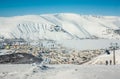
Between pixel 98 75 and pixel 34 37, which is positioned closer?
pixel 98 75

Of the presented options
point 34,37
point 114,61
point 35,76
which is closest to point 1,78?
point 35,76

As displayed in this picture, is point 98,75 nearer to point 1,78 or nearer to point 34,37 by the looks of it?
point 1,78

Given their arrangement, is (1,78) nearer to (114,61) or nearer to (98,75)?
(98,75)

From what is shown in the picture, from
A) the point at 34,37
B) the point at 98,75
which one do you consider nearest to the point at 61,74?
the point at 98,75

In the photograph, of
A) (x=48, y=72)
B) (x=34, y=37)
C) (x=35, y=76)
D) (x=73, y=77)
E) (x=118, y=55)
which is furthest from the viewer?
(x=34, y=37)

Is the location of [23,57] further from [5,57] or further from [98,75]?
[98,75]

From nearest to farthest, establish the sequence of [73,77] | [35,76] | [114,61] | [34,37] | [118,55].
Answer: [73,77] < [35,76] < [114,61] < [118,55] < [34,37]

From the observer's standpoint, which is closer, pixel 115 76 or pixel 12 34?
pixel 115 76

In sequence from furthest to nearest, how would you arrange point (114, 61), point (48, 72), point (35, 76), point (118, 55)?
point (118, 55) → point (114, 61) → point (48, 72) → point (35, 76)
